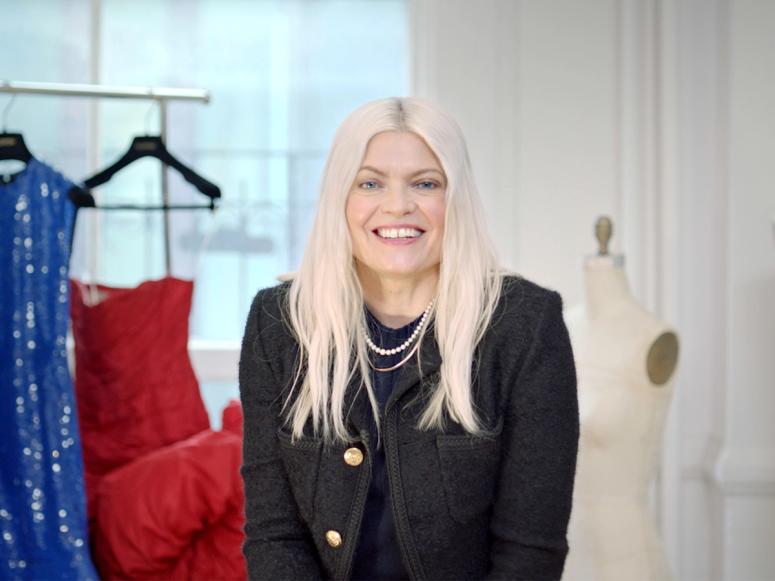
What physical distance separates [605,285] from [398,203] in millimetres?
747

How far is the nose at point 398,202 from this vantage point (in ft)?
5.19

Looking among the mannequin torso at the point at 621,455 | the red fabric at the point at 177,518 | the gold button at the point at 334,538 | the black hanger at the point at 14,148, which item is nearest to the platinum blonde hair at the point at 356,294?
the gold button at the point at 334,538

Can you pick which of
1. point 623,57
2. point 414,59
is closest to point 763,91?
point 623,57

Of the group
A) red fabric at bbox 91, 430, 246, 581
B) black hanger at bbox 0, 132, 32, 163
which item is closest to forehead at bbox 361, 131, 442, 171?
red fabric at bbox 91, 430, 246, 581

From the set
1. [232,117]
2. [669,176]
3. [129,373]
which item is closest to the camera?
[129,373]

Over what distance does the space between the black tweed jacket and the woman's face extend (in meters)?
0.16

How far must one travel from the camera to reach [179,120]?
3477 millimetres

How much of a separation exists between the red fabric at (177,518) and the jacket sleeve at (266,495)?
693mm

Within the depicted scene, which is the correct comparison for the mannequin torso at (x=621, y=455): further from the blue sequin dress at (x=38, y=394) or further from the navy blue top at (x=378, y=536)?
the blue sequin dress at (x=38, y=394)

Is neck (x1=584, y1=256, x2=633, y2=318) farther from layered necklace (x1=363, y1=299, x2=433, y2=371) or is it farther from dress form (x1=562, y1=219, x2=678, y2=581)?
layered necklace (x1=363, y1=299, x2=433, y2=371)

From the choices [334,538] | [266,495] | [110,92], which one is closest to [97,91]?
[110,92]

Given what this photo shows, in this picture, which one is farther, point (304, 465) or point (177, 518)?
point (177, 518)

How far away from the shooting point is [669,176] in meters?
3.10

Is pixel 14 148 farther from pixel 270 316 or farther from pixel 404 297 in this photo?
pixel 404 297
